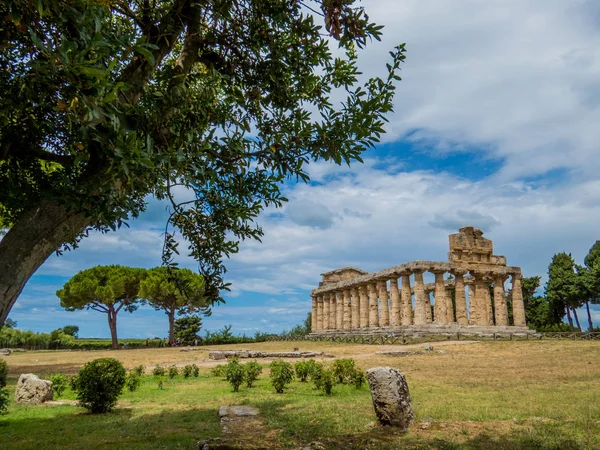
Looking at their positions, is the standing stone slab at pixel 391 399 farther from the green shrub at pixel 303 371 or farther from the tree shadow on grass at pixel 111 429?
the green shrub at pixel 303 371

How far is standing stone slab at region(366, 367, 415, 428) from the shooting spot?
852cm

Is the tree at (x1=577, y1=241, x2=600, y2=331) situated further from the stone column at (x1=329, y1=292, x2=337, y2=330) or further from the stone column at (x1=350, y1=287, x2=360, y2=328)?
the stone column at (x1=329, y1=292, x2=337, y2=330)

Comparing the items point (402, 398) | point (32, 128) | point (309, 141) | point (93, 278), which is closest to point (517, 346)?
point (402, 398)

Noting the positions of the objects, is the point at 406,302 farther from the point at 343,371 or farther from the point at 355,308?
the point at 343,371

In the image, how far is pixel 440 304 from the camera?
38938 mm

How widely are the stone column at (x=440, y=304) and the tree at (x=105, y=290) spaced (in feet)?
98.4

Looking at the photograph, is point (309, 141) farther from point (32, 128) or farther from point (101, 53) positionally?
point (32, 128)

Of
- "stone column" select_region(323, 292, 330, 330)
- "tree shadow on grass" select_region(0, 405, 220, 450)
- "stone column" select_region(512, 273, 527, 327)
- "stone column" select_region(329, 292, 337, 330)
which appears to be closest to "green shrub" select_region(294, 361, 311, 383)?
"tree shadow on grass" select_region(0, 405, 220, 450)

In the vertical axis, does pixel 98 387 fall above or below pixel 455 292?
below

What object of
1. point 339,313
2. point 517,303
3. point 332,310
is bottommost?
point 339,313

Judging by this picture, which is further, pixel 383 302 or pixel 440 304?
pixel 383 302

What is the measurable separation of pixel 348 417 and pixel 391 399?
4.01ft

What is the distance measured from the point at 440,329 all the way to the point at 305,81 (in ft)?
104

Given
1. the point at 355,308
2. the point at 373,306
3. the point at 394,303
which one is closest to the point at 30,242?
the point at 394,303
